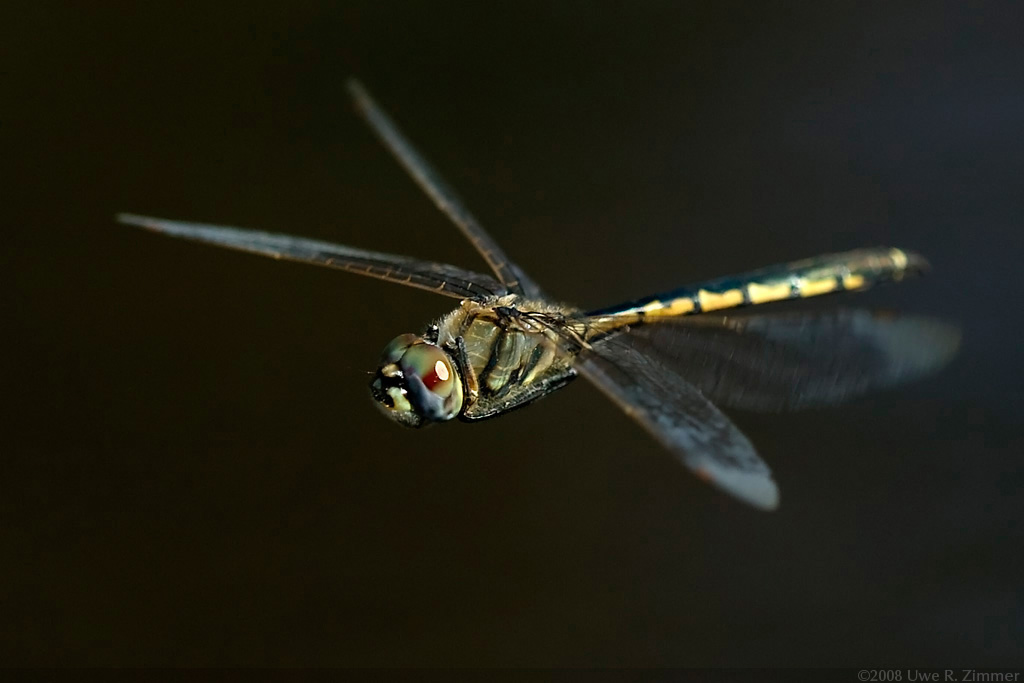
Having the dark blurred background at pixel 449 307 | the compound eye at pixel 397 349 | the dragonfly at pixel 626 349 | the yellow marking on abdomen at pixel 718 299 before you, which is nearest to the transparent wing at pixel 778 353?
the dragonfly at pixel 626 349

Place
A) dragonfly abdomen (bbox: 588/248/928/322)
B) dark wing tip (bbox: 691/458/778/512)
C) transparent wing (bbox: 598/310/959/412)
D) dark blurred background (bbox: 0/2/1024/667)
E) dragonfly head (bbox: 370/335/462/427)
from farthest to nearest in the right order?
1. dark blurred background (bbox: 0/2/1024/667)
2. dragonfly abdomen (bbox: 588/248/928/322)
3. transparent wing (bbox: 598/310/959/412)
4. dragonfly head (bbox: 370/335/462/427)
5. dark wing tip (bbox: 691/458/778/512)

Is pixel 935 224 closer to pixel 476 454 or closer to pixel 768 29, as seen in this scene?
pixel 768 29

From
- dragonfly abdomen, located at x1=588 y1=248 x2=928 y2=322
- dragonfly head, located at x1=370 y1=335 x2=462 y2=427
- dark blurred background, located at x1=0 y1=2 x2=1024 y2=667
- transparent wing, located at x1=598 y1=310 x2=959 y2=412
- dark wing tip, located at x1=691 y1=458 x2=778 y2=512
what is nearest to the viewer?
dark wing tip, located at x1=691 y1=458 x2=778 y2=512

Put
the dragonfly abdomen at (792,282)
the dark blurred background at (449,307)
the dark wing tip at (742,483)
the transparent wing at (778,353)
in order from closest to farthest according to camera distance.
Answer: the dark wing tip at (742,483), the transparent wing at (778,353), the dragonfly abdomen at (792,282), the dark blurred background at (449,307)

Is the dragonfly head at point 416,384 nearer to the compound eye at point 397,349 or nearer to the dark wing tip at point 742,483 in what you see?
the compound eye at point 397,349

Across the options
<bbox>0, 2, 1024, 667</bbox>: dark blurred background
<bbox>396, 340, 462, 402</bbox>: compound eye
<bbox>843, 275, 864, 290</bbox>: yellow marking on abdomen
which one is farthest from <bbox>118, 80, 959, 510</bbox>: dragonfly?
<bbox>0, 2, 1024, 667</bbox>: dark blurred background

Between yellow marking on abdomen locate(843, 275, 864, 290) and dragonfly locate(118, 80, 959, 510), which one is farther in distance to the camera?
yellow marking on abdomen locate(843, 275, 864, 290)

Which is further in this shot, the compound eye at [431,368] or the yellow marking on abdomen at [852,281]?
the yellow marking on abdomen at [852,281]

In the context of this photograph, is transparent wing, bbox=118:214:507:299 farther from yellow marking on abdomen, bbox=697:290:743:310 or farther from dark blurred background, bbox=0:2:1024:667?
dark blurred background, bbox=0:2:1024:667

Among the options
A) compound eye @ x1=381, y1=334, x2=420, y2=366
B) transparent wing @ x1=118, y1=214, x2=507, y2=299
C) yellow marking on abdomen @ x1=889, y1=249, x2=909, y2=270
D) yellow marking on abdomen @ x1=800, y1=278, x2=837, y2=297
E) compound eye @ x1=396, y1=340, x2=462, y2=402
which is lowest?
compound eye @ x1=396, y1=340, x2=462, y2=402
